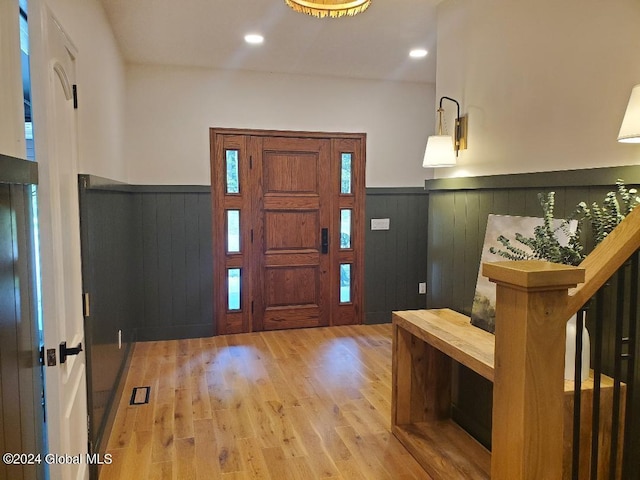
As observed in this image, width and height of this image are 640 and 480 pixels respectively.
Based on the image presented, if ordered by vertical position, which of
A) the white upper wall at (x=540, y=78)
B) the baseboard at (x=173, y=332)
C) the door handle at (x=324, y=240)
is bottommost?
the baseboard at (x=173, y=332)

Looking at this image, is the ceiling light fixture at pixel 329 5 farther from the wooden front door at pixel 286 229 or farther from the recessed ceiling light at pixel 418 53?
the wooden front door at pixel 286 229

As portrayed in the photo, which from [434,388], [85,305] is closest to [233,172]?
[85,305]

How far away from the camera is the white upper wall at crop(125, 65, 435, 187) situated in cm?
467

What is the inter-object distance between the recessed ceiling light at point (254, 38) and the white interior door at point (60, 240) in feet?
5.91

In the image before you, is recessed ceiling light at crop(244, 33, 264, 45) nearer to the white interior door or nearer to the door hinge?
the white interior door

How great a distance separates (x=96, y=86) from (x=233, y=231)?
2247 millimetres

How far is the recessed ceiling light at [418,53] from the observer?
415 centimetres

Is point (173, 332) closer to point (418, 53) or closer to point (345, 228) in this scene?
point (345, 228)

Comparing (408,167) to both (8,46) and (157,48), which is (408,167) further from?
(8,46)

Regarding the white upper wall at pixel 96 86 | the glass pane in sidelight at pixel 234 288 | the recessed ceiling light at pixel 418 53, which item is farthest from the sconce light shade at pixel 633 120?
the glass pane in sidelight at pixel 234 288

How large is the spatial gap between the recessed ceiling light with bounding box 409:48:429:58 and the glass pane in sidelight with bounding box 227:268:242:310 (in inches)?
105

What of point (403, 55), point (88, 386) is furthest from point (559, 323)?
point (403, 55)

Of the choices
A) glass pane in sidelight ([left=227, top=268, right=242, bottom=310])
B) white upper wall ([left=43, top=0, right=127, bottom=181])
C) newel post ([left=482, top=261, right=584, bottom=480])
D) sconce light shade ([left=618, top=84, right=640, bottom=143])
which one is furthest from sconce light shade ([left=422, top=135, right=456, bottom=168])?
glass pane in sidelight ([left=227, top=268, right=242, bottom=310])

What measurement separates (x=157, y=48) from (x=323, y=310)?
302cm
